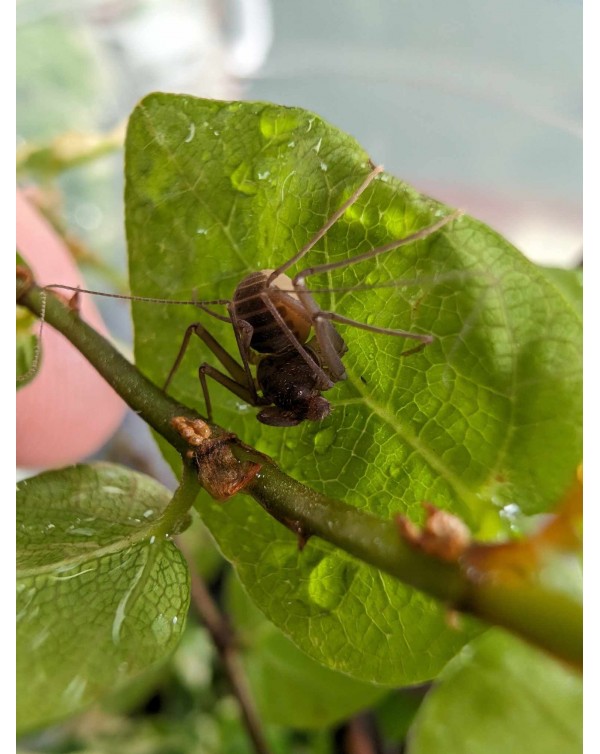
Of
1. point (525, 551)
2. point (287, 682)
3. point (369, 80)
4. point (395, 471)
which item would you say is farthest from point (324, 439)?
point (369, 80)

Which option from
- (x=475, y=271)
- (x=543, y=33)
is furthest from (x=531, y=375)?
(x=543, y=33)

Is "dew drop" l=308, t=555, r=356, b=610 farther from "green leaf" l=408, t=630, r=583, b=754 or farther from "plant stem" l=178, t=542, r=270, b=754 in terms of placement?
"plant stem" l=178, t=542, r=270, b=754

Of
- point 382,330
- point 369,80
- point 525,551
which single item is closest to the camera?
point 525,551

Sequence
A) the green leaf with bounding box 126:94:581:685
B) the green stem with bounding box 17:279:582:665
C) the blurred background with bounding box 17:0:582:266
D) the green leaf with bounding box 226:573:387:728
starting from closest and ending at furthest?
1. the green stem with bounding box 17:279:582:665
2. the green leaf with bounding box 126:94:581:685
3. the green leaf with bounding box 226:573:387:728
4. the blurred background with bounding box 17:0:582:266

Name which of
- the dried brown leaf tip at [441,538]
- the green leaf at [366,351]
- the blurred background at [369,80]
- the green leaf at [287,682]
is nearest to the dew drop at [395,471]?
the green leaf at [366,351]

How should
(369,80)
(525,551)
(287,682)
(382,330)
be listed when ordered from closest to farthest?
(525,551)
(382,330)
(287,682)
(369,80)

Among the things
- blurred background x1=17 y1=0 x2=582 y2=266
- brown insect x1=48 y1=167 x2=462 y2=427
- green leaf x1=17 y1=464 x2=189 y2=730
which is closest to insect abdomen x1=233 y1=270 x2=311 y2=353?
brown insect x1=48 y1=167 x2=462 y2=427

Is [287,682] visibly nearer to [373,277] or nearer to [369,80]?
[373,277]
